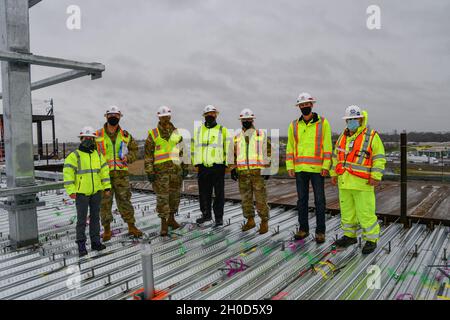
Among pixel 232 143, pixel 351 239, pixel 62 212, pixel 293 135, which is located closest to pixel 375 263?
pixel 351 239

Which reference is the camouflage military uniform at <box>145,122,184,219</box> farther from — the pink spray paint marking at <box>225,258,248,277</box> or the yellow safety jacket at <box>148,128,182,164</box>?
the pink spray paint marking at <box>225,258,248,277</box>

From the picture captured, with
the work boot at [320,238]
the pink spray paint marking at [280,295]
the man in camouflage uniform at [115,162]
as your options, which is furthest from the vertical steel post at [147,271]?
the work boot at [320,238]

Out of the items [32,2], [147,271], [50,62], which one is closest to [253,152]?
[147,271]

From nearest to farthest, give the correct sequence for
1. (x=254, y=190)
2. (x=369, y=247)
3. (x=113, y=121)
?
(x=369, y=247)
(x=113, y=121)
(x=254, y=190)

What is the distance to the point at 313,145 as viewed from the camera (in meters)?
5.04

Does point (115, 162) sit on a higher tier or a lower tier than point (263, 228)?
higher

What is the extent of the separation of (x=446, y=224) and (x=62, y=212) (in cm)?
742

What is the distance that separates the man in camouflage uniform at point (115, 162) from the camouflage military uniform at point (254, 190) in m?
1.86

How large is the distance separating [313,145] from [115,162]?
10.3 feet

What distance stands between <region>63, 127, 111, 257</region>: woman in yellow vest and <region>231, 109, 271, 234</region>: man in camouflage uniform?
228 cm

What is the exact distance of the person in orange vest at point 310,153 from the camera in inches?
197

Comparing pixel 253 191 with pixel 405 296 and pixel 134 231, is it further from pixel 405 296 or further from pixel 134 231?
pixel 405 296

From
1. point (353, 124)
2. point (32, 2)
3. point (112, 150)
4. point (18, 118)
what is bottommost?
point (112, 150)
